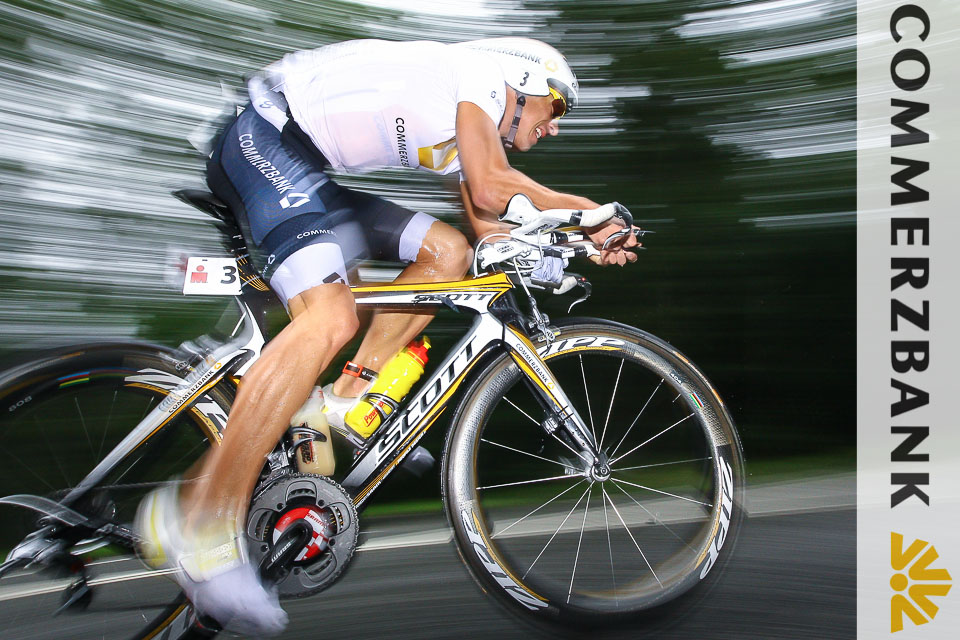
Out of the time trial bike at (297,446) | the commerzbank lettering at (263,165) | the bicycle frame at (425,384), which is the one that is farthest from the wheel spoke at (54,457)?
the commerzbank lettering at (263,165)

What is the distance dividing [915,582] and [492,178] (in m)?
1.73

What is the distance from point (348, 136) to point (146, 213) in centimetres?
105

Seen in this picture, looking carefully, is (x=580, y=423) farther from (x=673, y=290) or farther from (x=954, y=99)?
(x=954, y=99)

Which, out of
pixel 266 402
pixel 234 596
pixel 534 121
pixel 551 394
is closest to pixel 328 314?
pixel 266 402

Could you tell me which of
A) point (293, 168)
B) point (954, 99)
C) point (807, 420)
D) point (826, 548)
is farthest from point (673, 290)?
point (293, 168)

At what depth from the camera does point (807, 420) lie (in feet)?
10.1

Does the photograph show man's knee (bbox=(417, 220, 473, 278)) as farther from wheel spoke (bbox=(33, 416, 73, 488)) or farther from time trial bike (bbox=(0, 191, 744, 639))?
wheel spoke (bbox=(33, 416, 73, 488))

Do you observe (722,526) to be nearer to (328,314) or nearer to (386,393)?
(386,393)

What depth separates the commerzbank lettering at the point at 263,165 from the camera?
177 centimetres

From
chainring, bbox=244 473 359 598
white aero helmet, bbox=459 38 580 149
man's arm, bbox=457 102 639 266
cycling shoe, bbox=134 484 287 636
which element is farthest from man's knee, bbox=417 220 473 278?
cycling shoe, bbox=134 484 287 636

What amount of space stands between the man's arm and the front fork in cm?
33

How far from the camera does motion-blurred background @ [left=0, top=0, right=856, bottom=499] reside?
97.3 inches

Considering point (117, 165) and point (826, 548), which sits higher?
point (117, 165)

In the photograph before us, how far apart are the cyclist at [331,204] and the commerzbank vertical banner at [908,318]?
1197mm
